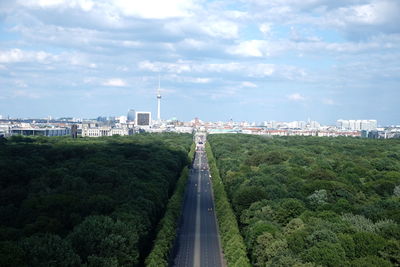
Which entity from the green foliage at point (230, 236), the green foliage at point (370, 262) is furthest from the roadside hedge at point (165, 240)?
the green foliage at point (370, 262)

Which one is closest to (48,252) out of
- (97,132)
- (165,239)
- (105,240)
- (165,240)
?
(105,240)

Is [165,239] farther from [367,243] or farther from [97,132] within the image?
[97,132]

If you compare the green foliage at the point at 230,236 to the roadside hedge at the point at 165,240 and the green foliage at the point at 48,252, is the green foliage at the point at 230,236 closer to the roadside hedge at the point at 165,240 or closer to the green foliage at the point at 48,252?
the roadside hedge at the point at 165,240

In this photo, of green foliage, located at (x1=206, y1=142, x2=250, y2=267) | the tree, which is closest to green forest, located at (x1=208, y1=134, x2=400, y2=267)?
green foliage, located at (x1=206, y1=142, x2=250, y2=267)

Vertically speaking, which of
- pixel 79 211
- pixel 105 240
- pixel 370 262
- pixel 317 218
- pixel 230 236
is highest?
pixel 317 218

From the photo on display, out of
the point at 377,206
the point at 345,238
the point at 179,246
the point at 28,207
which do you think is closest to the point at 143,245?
the point at 179,246
